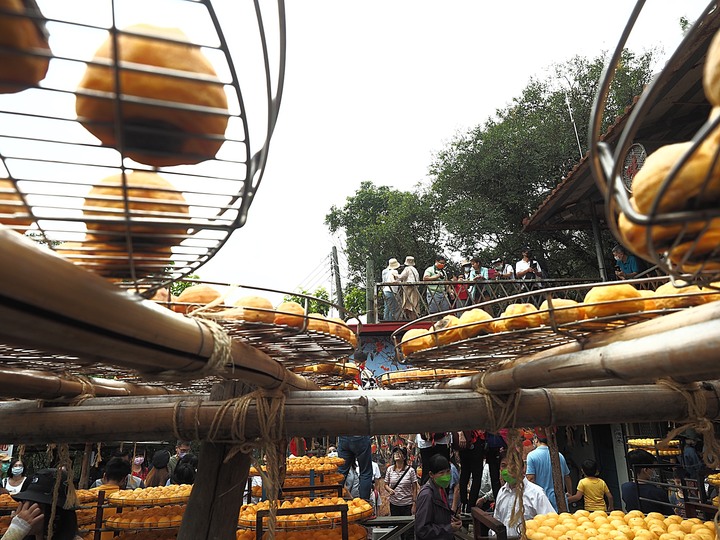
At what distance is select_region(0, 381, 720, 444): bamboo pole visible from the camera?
2.58m

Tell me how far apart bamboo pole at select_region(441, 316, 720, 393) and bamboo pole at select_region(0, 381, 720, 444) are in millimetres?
277

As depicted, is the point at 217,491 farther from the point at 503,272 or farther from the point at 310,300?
the point at 503,272

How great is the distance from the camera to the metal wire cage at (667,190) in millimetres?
598

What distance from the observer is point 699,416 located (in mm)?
2434

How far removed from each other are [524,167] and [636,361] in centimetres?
1756

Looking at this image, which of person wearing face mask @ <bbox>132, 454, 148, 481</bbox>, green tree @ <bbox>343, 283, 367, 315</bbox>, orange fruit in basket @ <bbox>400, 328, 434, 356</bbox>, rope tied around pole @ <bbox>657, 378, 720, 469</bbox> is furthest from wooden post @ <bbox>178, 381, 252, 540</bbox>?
green tree @ <bbox>343, 283, 367, 315</bbox>

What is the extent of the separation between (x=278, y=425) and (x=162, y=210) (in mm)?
1941

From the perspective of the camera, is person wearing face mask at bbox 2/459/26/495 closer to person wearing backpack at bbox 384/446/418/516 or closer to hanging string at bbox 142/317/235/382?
person wearing backpack at bbox 384/446/418/516

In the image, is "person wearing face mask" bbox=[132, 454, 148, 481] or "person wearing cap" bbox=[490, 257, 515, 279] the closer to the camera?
"person wearing face mask" bbox=[132, 454, 148, 481]

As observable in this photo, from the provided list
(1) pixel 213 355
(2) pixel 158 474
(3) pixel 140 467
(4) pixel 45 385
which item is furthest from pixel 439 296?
(1) pixel 213 355

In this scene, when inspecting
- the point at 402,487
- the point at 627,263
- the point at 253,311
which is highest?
the point at 627,263

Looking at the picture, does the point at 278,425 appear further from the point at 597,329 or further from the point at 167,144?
the point at 167,144

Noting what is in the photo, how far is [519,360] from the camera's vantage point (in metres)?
2.43

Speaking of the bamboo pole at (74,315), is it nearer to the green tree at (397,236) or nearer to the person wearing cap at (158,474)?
the person wearing cap at (158,474)
